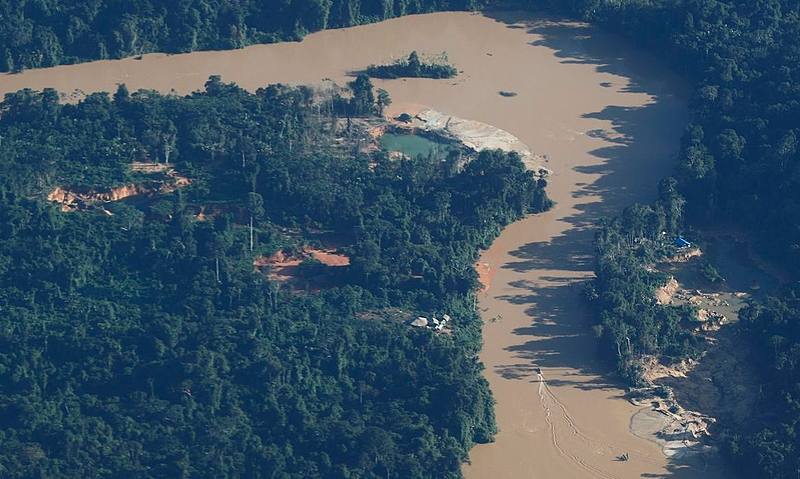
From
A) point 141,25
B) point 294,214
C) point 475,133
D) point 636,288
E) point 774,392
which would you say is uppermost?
point 141,25

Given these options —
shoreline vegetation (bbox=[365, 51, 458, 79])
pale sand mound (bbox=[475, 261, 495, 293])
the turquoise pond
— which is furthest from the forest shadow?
shoreline vegetation (bbox=[365, 51, 458, 79])

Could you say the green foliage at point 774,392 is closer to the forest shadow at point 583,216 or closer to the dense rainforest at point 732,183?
the dense rainforest at point 732,183

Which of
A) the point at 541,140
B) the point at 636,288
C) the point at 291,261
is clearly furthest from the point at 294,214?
the point at 636,288

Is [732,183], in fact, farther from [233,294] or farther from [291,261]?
[233,294]

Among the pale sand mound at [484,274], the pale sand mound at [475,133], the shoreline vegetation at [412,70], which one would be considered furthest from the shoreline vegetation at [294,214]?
the shoreline vegetation at [412,70]

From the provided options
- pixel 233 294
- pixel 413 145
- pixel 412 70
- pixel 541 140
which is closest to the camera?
pixel 233 294

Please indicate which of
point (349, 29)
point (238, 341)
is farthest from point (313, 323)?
point (349, 29)
